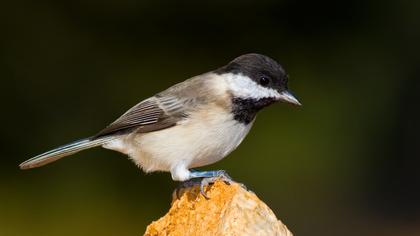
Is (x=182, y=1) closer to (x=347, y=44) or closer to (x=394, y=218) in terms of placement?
(x=347, y=44)

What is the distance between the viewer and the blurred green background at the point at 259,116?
4.48 metres

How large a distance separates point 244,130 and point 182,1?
2018 millimetres

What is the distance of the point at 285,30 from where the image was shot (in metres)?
Answer: 5.19

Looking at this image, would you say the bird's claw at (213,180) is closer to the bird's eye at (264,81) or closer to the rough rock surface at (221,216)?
the rough rock surface at (221,216)

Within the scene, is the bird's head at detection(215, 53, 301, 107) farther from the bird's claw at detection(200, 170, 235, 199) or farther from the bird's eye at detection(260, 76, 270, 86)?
the bird's claw at detection(200, 170, 235, 199)

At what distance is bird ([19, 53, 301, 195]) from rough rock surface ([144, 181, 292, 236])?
40 cm

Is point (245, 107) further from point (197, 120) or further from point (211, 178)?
point (211, 178)

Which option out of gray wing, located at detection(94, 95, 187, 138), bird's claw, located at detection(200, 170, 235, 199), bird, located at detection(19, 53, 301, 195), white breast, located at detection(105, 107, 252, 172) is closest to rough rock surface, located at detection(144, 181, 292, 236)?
bird's claw, located at detection(200, 170, 235, 199)

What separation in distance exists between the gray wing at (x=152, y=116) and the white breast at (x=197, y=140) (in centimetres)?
5

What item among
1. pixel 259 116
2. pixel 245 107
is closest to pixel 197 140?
pixel 245 107

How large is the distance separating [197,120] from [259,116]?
195 centimetres

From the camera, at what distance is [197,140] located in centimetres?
308

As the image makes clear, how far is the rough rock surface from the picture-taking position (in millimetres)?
2129

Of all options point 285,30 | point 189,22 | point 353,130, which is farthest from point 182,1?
point 353,130
